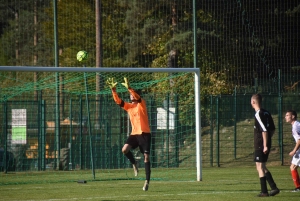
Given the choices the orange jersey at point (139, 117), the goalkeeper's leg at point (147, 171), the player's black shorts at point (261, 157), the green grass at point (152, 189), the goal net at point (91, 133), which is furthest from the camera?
the goal net at point (91, 133)

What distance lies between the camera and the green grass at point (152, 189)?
12820 millimetres

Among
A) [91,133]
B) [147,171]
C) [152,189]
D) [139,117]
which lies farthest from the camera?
[91,133]

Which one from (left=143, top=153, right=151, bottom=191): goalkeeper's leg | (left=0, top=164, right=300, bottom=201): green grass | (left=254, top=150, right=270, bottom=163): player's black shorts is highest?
(left=254, top=150, right=270, bottom=163): player's black shorts

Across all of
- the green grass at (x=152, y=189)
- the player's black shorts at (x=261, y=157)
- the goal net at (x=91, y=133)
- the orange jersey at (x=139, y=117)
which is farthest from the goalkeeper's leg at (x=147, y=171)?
the goal net at (x=91, y=133)

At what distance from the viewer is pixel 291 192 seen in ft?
44.2

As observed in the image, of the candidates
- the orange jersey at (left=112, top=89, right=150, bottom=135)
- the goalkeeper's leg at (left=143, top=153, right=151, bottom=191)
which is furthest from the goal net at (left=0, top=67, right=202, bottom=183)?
the goalkeeper's leg at (left=143, top=153, right=151, bottom=191)

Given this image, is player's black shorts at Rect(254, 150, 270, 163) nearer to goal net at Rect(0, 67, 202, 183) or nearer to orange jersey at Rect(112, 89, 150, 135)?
orange jersey at Rect(112, 89, 150, 135)

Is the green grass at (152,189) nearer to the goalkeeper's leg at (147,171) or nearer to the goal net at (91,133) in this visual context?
the goalkeeper's leg at (147,171)

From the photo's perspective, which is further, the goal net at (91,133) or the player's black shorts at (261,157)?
the goal net at (91,133)

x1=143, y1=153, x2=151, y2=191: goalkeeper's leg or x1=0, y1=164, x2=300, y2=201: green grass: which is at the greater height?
x1=143, y1=153, x2=151, y2=191: goalkeeper's leg

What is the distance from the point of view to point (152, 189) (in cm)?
1450

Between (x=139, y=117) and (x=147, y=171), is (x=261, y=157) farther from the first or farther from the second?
(x=139, y=117)

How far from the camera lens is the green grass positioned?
1282 cm

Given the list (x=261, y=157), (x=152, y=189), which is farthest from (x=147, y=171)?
(x=261, y=157)
